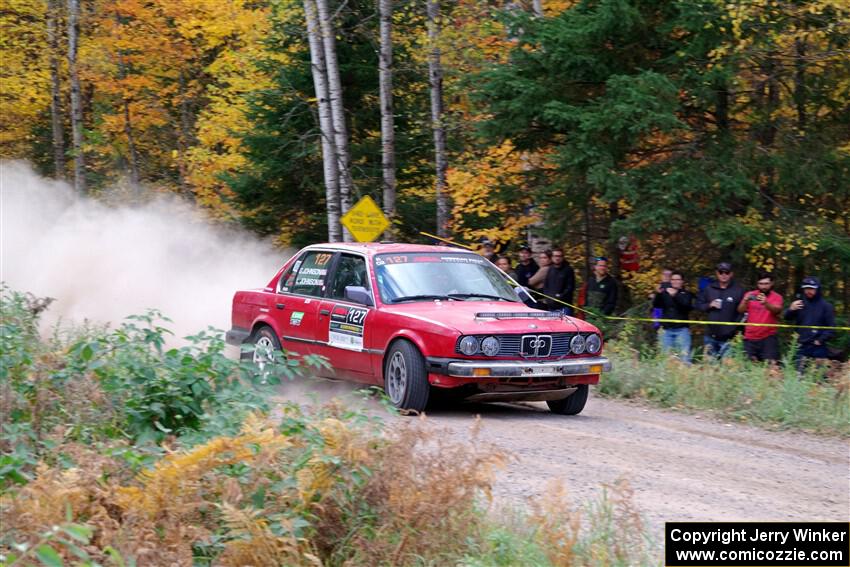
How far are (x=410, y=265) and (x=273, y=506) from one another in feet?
21.3

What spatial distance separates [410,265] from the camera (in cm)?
1186

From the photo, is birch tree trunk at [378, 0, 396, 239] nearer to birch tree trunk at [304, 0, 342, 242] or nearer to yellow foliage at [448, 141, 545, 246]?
birch tree trunk at [304, 0, 342, 242]

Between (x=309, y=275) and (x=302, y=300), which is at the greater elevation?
(x=309, y=275)

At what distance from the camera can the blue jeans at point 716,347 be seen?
48.0 ft

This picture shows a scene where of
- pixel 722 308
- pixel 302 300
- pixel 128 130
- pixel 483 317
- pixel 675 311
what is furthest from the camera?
pixel 128 130

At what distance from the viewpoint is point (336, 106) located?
20516 mm

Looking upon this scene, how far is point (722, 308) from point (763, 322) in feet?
2.10

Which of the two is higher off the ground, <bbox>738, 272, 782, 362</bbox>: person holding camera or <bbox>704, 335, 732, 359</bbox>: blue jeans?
<bbox>738, 272, 782, 362</bbox>: person holding camera

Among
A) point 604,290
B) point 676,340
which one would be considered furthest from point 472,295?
point 604,290

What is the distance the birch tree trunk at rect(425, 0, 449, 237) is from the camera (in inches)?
842

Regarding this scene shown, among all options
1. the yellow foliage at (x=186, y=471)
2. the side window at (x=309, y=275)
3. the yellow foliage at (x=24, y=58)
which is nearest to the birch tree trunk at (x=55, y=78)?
the yellow foliage at (x=24, y=58)

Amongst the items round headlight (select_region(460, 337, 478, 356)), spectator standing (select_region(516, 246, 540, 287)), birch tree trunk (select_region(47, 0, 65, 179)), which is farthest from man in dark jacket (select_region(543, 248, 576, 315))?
birch tree trunk (select_region(47, 0, 65, 179))

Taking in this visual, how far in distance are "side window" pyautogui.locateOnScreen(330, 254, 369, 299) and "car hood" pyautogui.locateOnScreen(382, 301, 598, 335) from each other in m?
0.77

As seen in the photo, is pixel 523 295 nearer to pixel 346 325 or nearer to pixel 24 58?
pixel 346 325
